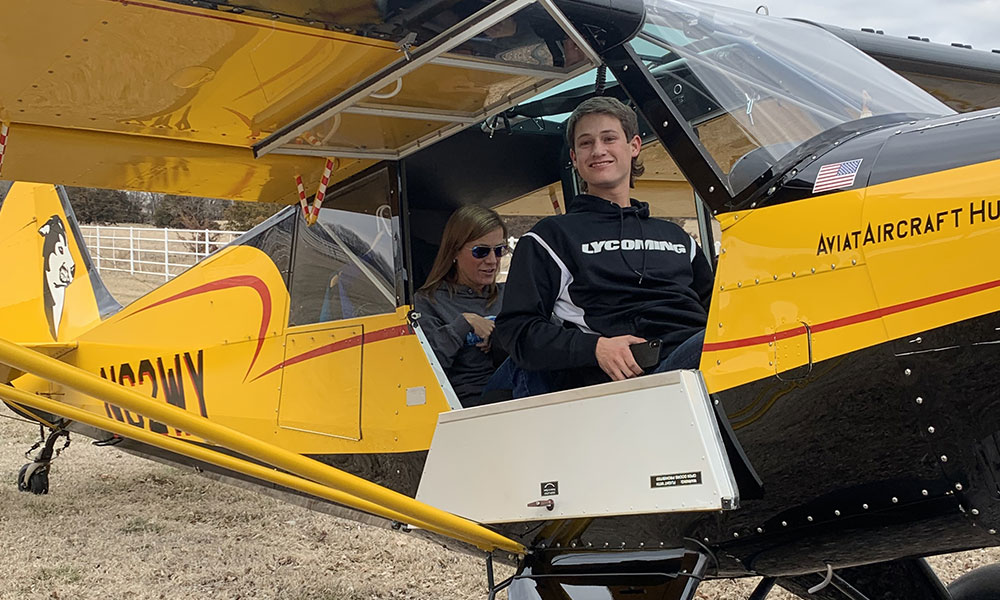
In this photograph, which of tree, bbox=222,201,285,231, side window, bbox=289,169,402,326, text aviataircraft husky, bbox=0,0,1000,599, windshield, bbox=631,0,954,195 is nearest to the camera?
text aviataircraft husky, bbox=0,0,1000,599

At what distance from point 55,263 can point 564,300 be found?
5659 mm

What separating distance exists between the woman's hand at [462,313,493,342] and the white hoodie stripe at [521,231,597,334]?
0.85 meters

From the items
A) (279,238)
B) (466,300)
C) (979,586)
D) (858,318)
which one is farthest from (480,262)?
(979,586)

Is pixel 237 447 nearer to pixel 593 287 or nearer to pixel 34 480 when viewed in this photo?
pixel 593 287

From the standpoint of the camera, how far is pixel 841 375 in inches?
83.0

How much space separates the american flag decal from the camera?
213 cm

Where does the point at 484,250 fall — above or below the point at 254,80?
below

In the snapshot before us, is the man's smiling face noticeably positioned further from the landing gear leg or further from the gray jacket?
the landing gear leg

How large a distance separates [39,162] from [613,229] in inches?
101

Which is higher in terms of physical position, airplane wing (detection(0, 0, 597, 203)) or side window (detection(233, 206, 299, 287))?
airplane wing (detection(0, 0, 597, 203))

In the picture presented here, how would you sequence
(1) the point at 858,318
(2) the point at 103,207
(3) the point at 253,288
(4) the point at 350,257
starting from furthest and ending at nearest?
(2) the point at 103,207
(3) the point at 253,288
(4) the point at 350,257
(1) the point at 858,318

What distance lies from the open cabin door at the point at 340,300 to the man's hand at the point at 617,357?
1.34 meters

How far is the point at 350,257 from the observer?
3.98 metres

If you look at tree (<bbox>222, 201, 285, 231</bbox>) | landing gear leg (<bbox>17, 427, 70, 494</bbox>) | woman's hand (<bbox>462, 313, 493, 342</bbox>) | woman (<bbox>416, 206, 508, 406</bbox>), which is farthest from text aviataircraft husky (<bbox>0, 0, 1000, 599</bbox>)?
tree (<bbox>222, 201, 285, 231</bbox>)
